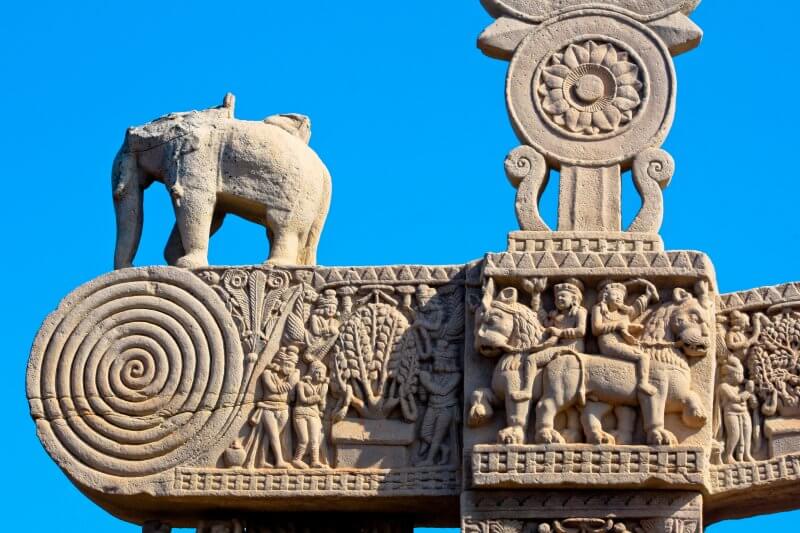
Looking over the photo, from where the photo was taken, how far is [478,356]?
1425 cm

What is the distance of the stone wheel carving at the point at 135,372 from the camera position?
1441 cm

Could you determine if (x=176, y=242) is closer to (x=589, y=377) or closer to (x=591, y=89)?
(x=591, y=89)

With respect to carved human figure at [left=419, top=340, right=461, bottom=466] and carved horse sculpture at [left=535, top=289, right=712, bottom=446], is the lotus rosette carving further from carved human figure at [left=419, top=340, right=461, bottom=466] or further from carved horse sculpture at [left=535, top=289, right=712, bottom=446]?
carved human figure at [left=419, top=340, right=461, bottom=466]

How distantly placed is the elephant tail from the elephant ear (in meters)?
0.28

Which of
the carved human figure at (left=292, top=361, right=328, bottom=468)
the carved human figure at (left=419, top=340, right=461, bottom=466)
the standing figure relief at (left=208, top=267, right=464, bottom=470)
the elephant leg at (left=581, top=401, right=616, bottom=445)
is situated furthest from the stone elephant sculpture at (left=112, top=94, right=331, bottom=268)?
the elephant leg at (left=581, top=401, right=616, bottom=445)

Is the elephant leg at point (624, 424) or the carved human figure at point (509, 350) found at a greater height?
the carved human figure at point (509, 350)

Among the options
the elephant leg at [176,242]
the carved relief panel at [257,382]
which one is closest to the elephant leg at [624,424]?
the carved relief panel at [257,382]

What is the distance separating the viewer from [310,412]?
14344mm

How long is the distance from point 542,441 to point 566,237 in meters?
1.31

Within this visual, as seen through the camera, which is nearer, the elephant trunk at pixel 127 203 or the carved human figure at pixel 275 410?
the carved human figure at pixel 275 410

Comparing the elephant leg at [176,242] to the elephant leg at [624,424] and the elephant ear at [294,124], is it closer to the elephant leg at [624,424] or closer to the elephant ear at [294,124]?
the elephant ear at [294,124]

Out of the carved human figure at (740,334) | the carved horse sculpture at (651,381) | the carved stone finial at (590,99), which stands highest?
the carved stone finial at (590,99)

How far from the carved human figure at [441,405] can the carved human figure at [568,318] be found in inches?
25.1

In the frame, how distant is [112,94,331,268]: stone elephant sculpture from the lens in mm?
14945
